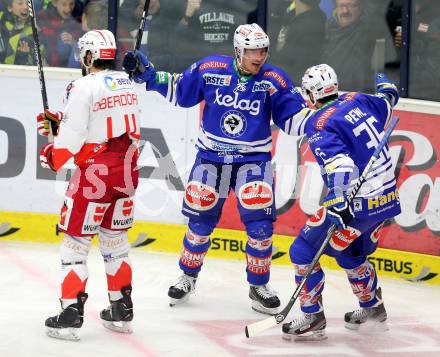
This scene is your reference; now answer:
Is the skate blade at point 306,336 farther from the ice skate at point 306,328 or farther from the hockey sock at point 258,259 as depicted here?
the hockey sock at point 258,259

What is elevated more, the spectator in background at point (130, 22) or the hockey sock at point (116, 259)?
the spectator in background at point (130, 22)

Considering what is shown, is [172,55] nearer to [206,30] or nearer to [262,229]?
[206,30]

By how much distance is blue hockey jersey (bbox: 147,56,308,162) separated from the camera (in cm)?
629

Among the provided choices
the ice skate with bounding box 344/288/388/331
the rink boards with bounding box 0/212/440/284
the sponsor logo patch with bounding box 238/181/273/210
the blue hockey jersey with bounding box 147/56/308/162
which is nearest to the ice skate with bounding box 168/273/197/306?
the sponsor logo patch with bounding box 238/181/273/210

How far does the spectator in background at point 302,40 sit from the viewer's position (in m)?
7.63

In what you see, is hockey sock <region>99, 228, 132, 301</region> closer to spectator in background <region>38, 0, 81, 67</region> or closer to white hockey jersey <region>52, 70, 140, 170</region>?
white hockey jersey <region>52, 70, 140, 170</region>

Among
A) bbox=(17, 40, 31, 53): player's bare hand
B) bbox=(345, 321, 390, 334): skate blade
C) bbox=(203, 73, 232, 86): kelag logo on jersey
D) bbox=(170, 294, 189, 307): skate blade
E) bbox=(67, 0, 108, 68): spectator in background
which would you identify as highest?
bbox=(67, 0, 108, 68): spectator in background

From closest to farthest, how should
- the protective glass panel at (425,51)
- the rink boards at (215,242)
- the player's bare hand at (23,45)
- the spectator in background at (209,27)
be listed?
the rink boards at (215,242), the protective glass panel at (425,51), the spectator in background at (209,27), the player's bare hand at (23,45)

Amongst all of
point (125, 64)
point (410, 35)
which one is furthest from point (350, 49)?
point (125, 64)

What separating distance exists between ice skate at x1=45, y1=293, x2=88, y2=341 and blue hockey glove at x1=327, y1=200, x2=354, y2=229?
1324 mm

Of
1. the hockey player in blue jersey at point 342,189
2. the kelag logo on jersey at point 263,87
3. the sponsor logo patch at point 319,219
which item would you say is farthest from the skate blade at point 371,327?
the kelag logo on jersey at point 263,87

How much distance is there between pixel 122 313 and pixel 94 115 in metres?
1.07

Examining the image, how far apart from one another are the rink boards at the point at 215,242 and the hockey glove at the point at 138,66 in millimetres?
1644

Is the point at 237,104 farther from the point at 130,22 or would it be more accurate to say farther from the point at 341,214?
the point at 130,22
